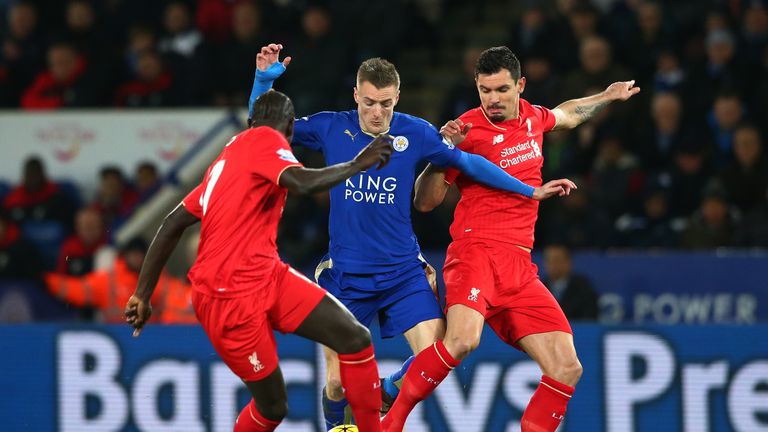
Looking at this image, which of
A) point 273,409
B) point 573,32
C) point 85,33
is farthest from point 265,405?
point 85,33

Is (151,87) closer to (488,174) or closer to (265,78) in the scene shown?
(265,78)

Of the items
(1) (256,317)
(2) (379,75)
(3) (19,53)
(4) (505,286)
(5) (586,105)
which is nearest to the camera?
(1) (256,317)

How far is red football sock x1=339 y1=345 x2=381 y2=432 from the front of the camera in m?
6.79

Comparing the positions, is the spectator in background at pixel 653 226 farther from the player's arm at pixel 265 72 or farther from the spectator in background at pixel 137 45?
the spectator in background at pixel 137 45

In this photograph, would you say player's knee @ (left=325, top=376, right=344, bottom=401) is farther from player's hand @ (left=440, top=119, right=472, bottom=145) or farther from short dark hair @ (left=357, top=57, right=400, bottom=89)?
short dark hair @ (left=357, top=57, right=400, bottom=89)

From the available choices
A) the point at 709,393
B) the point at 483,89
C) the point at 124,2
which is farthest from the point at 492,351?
the point at 124,2

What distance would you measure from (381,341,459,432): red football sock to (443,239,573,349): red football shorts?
29 centimetres

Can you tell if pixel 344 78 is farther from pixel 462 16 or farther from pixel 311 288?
pixel 311 288

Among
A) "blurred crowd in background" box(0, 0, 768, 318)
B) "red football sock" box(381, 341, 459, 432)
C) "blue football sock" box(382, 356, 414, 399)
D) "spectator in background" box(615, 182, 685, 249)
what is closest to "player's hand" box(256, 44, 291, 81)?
"red football sock" box(381, 341, 459, 432)

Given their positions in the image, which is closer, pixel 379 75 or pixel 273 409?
pixel 273 409

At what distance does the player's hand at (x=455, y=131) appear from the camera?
7.33 metres

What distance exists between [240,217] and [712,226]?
5.67m

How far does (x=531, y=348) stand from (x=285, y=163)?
1897mm

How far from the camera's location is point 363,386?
269 inches
